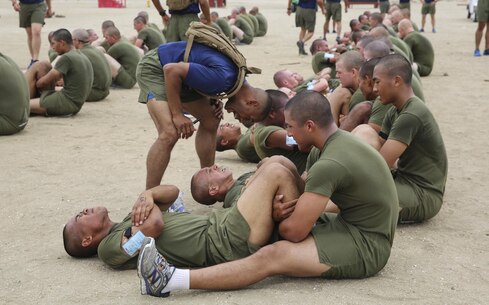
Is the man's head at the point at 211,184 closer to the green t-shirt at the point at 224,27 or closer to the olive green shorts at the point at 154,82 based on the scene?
the olive green shorts at the point at 154,82

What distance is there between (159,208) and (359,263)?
1.26 metres

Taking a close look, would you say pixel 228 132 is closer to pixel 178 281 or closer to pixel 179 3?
pixel 179 3

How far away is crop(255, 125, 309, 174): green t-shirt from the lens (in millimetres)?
5723

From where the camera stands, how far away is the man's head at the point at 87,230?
4.50 meters

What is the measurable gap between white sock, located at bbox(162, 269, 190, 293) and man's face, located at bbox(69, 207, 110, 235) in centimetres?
73

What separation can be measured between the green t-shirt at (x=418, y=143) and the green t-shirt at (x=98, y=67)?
231 inches

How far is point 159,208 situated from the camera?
4.58m

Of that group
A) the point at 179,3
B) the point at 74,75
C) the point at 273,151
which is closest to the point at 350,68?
the point at 273,151

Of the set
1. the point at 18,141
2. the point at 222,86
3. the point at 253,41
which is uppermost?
the point at 222,86

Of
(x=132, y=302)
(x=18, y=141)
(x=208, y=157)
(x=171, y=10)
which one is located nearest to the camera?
(x=132, y=302)

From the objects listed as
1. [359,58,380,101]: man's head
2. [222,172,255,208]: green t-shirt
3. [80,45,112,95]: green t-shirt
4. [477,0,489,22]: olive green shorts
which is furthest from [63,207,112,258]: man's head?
[477,0,489,22]: olive green shorts

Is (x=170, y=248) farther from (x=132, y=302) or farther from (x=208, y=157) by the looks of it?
(x=208, y=157)

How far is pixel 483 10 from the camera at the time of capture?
15727 millimetres

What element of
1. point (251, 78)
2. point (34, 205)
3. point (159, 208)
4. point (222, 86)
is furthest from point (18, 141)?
point (251, 78)
